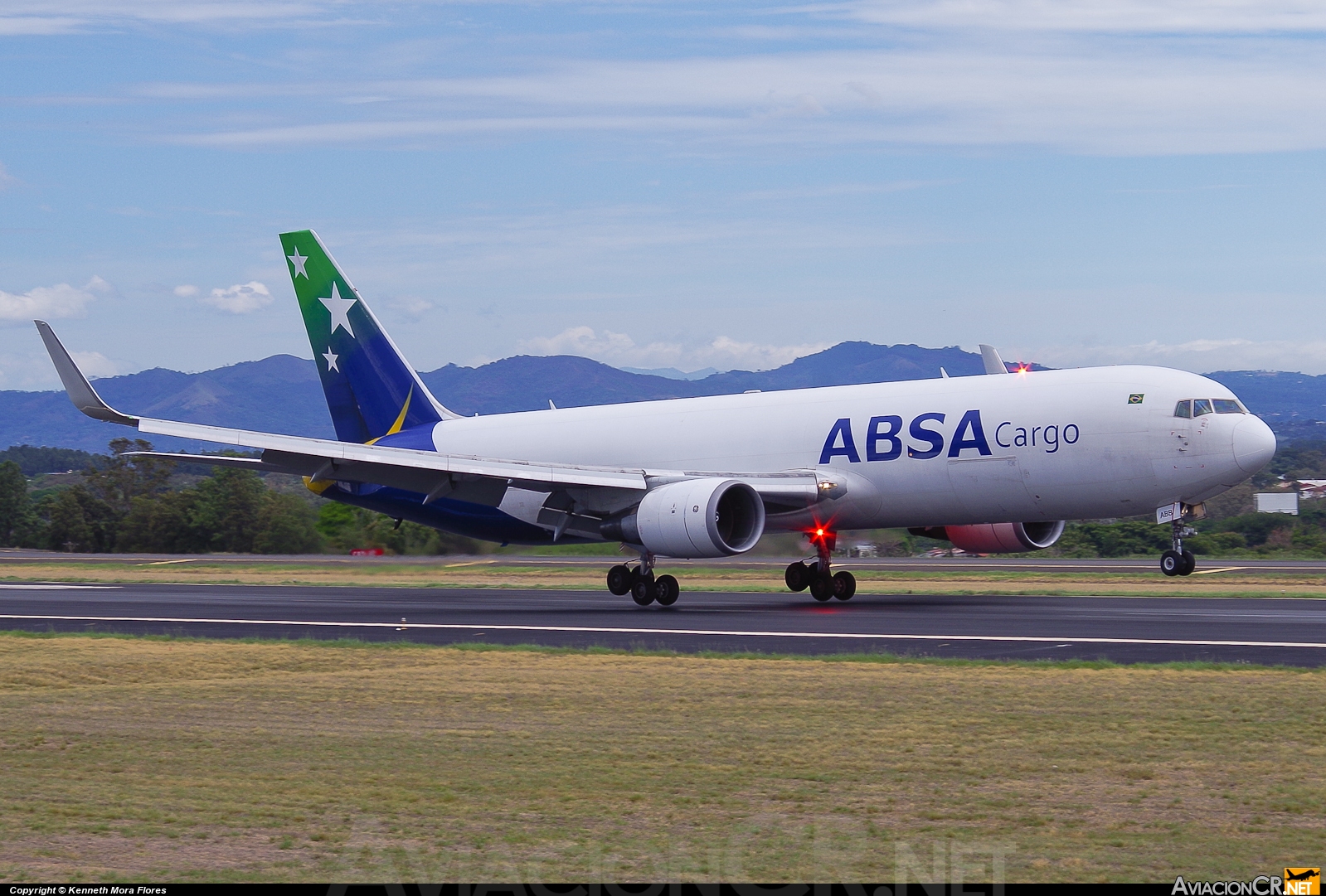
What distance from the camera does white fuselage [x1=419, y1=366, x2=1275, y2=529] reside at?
2578 centimetres

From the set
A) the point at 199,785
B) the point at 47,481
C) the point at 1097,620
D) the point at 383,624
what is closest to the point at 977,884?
the point at 199,785

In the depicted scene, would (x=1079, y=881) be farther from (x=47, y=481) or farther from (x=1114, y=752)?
(x=47, y=481)

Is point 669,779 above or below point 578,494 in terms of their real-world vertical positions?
below

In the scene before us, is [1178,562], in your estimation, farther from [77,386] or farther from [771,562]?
[77,386]

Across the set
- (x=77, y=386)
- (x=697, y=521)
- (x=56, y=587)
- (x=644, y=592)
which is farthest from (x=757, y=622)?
(x=56, y=587)

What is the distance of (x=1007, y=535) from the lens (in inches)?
1209

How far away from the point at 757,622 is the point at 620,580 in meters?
5.78

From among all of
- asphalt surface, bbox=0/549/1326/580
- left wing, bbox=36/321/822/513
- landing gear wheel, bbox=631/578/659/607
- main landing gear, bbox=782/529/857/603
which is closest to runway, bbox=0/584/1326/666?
landing gear wheel, bbox=631/578/659/607

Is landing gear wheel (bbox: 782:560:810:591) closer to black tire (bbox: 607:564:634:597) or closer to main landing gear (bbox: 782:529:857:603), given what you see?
main landing gear (bbox: 782:529:857:603)

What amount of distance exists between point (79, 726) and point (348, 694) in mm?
2860

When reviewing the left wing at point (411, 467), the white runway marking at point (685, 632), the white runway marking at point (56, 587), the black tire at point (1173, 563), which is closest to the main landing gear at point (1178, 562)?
the black tire at point (1173, 563)

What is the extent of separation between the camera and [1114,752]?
1096cm

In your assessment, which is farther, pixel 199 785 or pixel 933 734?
pixel 933 734

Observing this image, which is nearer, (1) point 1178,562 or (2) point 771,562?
(1) point 1178,562
